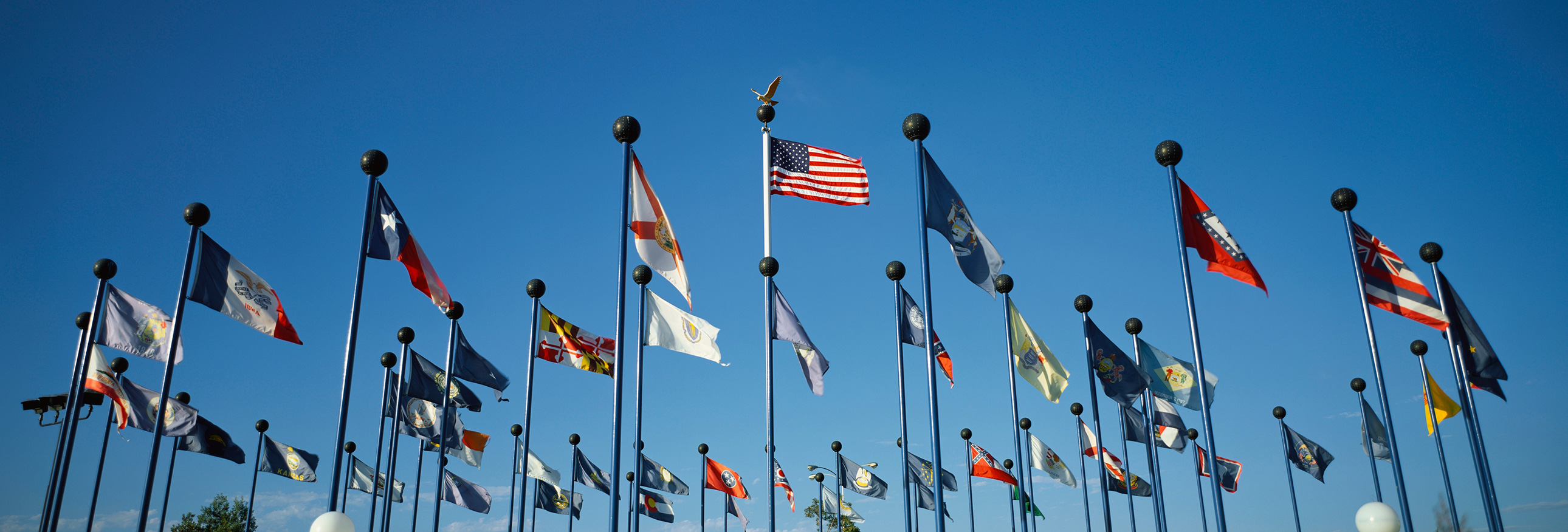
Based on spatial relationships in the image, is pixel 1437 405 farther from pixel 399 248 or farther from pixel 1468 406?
pixel 399 248

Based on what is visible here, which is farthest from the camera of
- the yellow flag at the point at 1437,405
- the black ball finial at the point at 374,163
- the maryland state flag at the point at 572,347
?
the yellow flag at the point at 1437,405

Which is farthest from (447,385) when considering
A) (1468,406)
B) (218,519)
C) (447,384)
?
(218,519)

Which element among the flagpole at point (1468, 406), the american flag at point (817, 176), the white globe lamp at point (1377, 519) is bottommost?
the white globe lamp at point (1377, 519)

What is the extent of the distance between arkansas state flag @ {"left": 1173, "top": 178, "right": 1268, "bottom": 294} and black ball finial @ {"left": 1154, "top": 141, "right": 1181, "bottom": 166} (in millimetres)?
668

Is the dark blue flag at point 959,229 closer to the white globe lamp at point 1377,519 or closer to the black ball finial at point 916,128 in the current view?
the black ball finial at point 916,128

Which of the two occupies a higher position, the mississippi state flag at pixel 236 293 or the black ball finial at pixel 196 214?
the black ball finial at pixel 196 214

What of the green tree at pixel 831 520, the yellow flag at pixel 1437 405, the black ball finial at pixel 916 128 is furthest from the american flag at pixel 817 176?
the green tree at pixel 831 520

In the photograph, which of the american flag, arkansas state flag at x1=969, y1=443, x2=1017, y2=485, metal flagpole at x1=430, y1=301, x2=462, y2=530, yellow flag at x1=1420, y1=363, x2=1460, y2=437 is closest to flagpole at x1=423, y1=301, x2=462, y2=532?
metal flagpole at x1=430, y1=301, x2=462, y2=530

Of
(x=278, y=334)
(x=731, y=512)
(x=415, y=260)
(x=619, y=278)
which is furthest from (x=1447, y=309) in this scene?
(x=731, y=512)

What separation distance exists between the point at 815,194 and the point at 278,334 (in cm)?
875

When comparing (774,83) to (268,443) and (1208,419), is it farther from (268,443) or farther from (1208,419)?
(268,443)

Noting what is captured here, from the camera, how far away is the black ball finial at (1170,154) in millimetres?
13906

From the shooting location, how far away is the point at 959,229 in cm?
1381

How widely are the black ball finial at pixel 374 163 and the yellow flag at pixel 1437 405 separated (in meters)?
22.8
